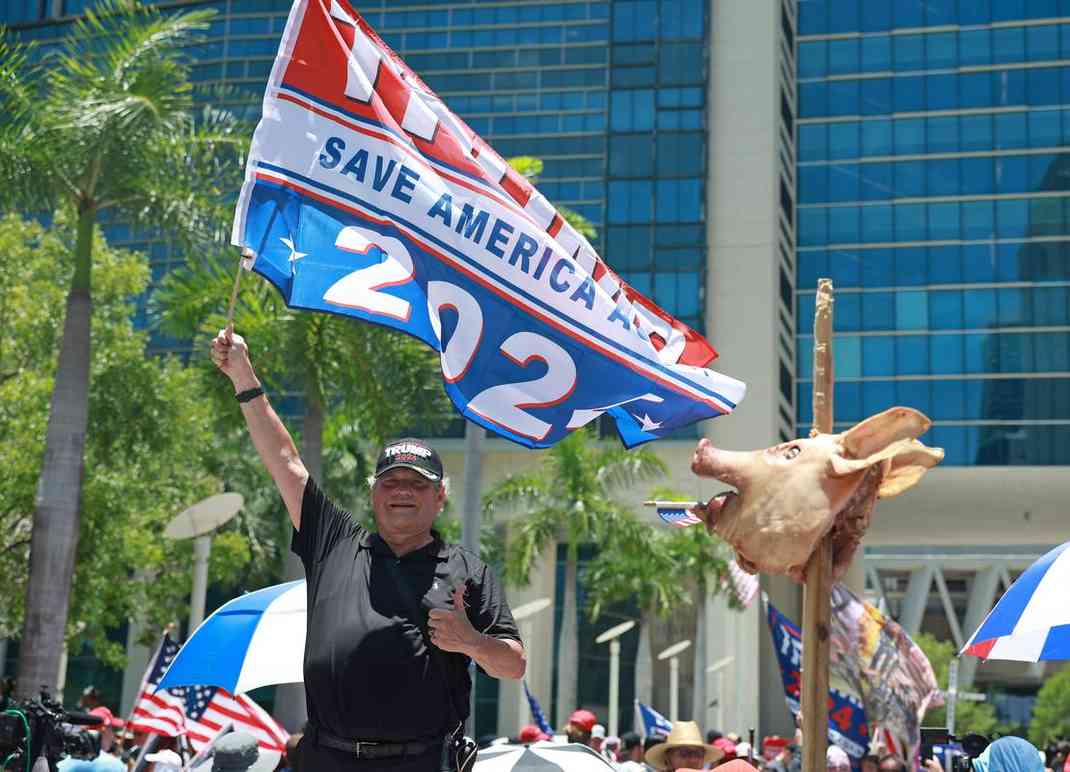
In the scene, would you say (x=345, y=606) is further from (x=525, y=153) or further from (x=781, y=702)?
(x=781, y=702)

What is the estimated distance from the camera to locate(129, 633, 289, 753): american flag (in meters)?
9.98

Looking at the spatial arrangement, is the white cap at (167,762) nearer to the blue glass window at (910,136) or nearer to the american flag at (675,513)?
the american flag at (675,513)

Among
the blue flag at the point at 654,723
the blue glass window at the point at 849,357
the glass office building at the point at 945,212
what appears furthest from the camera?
the blue glass window at the point at 849,357

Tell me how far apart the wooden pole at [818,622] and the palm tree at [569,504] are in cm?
3050

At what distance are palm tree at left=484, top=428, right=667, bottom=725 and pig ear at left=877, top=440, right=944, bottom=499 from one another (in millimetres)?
30511

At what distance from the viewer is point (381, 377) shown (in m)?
21.3

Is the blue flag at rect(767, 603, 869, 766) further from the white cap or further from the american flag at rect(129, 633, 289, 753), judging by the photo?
the white cap

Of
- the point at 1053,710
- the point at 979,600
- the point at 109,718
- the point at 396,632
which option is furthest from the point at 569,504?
the point at 979,600

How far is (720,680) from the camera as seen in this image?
47938mm

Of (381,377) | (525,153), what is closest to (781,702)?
(525,153)

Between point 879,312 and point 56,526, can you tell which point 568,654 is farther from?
point 879,312

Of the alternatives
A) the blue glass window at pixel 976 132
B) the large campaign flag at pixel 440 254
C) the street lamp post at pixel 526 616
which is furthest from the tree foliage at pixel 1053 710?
the large campaign flag at pixel 440 254

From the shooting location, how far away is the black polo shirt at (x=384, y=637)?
365 centimetres

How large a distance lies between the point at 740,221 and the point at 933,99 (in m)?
10.8
